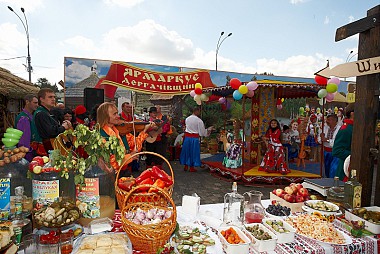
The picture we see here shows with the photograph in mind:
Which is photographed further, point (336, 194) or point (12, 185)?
point (336, 194)

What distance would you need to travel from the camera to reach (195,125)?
7.73 meters

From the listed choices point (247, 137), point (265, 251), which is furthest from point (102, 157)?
point (247, 137)

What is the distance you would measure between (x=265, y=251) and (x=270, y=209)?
0.54 metres

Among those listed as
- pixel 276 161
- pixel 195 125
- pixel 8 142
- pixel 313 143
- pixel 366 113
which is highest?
pixel 366 113

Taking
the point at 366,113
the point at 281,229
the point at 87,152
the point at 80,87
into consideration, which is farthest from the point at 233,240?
the point at 80,87

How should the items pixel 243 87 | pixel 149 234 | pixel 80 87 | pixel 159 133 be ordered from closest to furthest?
pixel 149 234 < pixel 243 87 < pixel 159 133 < pixel 80 87

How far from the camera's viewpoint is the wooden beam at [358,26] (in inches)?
82.1

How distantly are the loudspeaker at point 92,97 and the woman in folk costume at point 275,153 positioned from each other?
527 cm

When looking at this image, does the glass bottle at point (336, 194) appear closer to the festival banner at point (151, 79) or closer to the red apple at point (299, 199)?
the red apple at point (299, 199)

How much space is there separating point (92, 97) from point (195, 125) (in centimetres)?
334

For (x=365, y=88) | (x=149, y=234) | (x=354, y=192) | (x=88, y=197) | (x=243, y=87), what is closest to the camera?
(x=149, y=234)

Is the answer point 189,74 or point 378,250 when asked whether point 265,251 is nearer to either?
Answer: point 378,250

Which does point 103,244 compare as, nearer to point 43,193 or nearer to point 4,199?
point 43,193

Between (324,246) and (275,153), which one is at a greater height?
(324,246)
